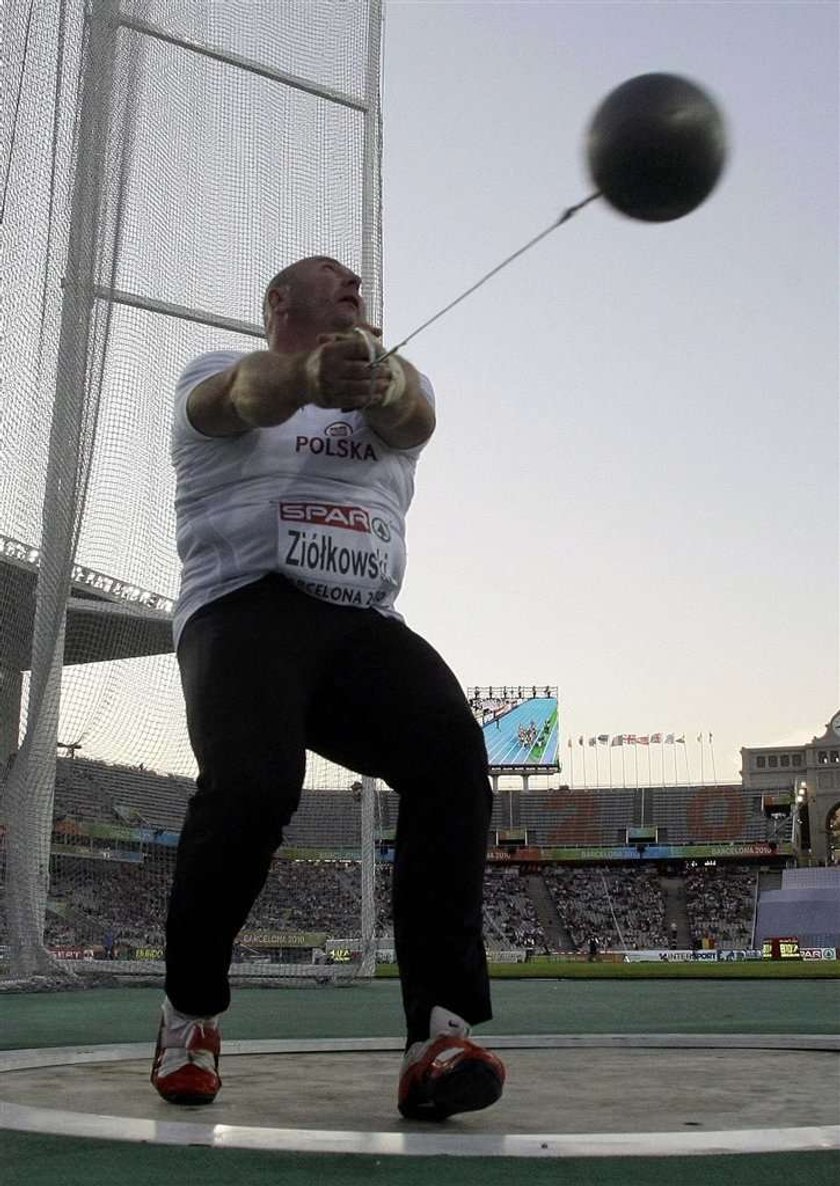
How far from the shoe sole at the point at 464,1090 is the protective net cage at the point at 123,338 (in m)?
5.30

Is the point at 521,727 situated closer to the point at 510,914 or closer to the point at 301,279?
the point at 510,914

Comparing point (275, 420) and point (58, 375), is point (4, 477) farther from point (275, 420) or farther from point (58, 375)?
point (275, 420)

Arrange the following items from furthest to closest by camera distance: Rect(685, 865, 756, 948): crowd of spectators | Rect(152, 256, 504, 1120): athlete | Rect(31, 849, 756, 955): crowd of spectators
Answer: Rect(685, 865, 756, 948): crowd of spectators < Rect(31, 849, 756, 955): crowd of spectators < Rect(152, 256, 504, 1120): athlete

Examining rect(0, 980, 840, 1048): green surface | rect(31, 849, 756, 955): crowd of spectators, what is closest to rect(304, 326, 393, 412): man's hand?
rect(31, 849, 756, 955): crowd of spectators

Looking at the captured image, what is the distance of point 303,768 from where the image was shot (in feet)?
8.04

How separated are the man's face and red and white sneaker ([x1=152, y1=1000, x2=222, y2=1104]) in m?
→ 1.33

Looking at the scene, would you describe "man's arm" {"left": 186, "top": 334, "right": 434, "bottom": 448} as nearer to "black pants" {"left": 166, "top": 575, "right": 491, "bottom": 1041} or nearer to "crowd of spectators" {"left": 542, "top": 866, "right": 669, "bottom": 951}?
"black pants" {"left": 166, "top": 575, "right": 491, "bottom": 1041}

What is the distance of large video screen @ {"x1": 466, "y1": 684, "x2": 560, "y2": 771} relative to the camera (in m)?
53.5

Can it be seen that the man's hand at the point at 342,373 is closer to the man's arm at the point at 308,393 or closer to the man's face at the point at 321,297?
the man's arm at the point at 308,393

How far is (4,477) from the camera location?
709cm

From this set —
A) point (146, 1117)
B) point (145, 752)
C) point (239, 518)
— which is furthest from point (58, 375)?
point (146, 1117)

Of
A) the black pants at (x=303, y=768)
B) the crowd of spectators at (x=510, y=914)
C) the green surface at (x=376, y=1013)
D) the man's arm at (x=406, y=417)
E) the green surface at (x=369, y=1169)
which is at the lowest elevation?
the crowd of spectators at (x=510, y=914)

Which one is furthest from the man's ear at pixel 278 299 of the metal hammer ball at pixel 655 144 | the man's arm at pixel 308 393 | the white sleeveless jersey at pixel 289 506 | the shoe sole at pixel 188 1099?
the shoe sole at pixel 188 1099

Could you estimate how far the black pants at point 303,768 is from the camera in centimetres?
237
